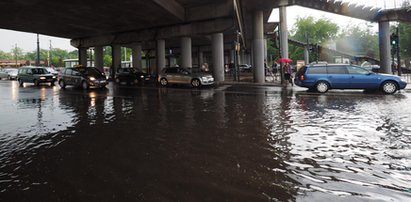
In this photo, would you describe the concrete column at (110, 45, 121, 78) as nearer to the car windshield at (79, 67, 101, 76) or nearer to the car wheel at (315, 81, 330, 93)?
the car windshield at (79, 67, 101, 76)

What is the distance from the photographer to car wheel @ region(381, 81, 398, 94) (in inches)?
616

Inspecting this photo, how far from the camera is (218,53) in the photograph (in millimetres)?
31250

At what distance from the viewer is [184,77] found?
24.8 meters

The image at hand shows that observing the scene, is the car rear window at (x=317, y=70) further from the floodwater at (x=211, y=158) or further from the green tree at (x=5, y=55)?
the green tree at (x=5, y=55)

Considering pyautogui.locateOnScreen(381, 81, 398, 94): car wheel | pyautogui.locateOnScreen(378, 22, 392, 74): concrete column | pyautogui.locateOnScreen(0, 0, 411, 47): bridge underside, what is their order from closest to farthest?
pyautogui.locateOnScreen(381, 81, 398, 94): car wheel → pyautogui.locateOnScreen(0, 0, 411, 47): bridge underside → pyautogui.locateOnScreen(378, 22, 392, 74): concrete column

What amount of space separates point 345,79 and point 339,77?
329 millimetres

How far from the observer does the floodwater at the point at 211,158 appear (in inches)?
152

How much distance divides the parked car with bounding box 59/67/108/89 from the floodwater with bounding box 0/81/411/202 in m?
Result: 14.2

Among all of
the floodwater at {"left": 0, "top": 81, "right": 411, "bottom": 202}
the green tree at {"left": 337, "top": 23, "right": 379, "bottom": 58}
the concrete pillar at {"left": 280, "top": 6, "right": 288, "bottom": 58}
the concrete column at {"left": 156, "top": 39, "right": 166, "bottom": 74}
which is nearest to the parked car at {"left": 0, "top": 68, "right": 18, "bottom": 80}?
the concrete column at {"left": 156, "top": 39, "right": 166, "bottom": 74}

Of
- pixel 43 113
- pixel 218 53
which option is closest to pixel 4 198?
pixel 43 113

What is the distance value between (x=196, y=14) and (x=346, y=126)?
2147cm

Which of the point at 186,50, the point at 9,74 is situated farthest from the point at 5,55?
the point at 186,50

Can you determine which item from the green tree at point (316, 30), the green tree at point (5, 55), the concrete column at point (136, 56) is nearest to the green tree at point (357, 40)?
the green tree at point (316, 30)

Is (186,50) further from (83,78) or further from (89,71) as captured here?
(83,78)
